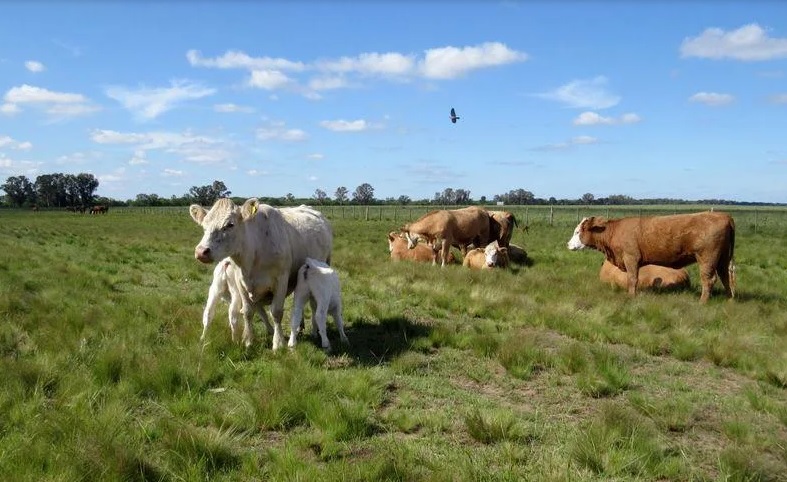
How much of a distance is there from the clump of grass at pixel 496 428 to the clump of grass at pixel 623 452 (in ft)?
1.56

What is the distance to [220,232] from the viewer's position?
6879mm

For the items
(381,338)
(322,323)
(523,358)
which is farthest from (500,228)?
(322,323)

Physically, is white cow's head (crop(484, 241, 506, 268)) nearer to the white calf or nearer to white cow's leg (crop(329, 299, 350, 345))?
white cow's leg (crop(329, 299, 350, 345))

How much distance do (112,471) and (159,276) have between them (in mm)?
11376

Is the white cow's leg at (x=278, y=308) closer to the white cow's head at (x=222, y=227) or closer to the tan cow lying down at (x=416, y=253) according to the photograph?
the white cow's head at (x=222, y=227)

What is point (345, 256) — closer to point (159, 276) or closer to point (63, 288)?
point (159, 276)

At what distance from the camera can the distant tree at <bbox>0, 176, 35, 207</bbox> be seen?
5453 inches

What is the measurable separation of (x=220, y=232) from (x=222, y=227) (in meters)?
0.08

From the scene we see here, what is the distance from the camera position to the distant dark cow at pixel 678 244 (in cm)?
1166

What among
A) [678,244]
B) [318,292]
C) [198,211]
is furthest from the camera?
[678,244]

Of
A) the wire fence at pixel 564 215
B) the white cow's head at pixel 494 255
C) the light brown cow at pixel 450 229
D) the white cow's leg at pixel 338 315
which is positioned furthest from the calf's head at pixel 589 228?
the wire fence at pixel 564 215

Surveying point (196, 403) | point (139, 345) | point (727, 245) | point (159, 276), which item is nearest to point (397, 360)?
point (196, 403)

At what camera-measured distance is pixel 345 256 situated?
18922 mm

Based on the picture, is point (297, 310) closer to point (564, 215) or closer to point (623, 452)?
point (623, 452)
